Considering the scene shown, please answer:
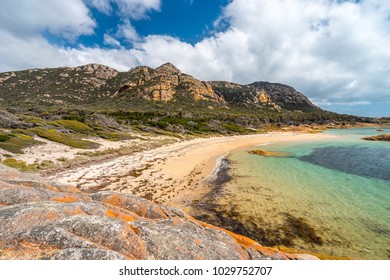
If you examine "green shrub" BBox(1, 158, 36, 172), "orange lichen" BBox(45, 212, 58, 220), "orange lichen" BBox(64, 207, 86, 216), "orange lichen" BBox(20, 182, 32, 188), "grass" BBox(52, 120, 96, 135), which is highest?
"grass" BBox(52, 120, 96, 135)

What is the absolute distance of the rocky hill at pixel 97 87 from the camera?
135m

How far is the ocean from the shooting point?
11.6m

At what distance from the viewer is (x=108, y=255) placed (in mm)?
4199

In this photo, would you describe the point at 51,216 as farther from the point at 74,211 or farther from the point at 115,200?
the point at 115,200

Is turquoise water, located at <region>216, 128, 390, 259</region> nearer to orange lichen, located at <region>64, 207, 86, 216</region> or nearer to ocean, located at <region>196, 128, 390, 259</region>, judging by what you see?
ocean, located at <region>196, 128, 390, 259</region>

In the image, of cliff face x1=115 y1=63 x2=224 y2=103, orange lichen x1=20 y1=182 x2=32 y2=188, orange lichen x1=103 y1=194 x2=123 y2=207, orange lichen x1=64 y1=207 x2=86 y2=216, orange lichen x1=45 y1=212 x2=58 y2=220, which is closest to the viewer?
orange lichen x1=45 y1=212 x2=58 y2=220

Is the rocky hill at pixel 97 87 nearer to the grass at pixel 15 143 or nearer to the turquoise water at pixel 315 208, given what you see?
the grass at pixel 15 143

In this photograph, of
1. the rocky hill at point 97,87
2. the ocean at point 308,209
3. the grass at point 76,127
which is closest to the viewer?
the ocean at point 308,209

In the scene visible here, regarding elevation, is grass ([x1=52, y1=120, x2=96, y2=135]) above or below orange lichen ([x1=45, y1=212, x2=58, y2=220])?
above

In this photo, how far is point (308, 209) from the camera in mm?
15812

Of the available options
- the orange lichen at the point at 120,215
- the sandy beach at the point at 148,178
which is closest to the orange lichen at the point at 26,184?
the orange lichen at the point at 120,215

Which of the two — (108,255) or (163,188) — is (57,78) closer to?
(163,188)

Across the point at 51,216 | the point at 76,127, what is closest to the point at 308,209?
the point at 51,216

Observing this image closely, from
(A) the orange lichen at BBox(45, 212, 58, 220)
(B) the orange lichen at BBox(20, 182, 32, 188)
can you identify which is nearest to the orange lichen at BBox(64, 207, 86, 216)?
(A) the orange lichen at BBox(45, 212, 58, 220)
